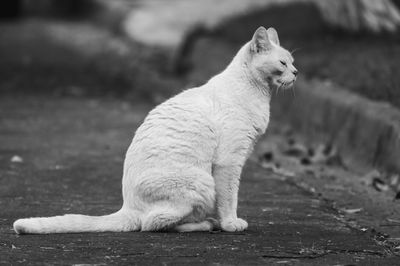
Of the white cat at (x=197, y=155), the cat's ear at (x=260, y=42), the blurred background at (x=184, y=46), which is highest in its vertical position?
the blurred background at (x=184, y=46)

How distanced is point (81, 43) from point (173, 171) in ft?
39.9

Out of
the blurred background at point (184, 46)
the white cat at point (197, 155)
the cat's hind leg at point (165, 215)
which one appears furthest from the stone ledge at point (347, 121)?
the cat's hind leg at point (165, 215)

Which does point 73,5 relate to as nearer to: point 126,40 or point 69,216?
point 126,40

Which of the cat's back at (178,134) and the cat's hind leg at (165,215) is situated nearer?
the cat's hind leg at (165,215)

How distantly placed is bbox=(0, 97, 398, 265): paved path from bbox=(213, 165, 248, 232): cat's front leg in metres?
0.09

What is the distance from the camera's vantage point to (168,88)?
13367 mm

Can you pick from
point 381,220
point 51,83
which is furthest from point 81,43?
point 381,220

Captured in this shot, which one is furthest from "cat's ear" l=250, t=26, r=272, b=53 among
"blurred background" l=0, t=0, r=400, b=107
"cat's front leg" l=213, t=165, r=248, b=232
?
"blurred background" l=0, t=0, r=400, b=107

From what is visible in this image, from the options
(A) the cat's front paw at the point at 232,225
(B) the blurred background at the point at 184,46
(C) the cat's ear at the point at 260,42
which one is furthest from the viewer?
(B) the blurred background at the point at 184,46

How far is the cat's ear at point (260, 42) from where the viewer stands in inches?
233

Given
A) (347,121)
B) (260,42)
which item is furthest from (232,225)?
(347,121)

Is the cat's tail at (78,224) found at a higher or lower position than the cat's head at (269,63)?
lower

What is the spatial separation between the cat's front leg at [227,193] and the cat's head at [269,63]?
0.68 meters

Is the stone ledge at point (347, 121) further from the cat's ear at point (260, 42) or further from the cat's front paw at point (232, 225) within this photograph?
the cat's front paw at point (232, 225)
